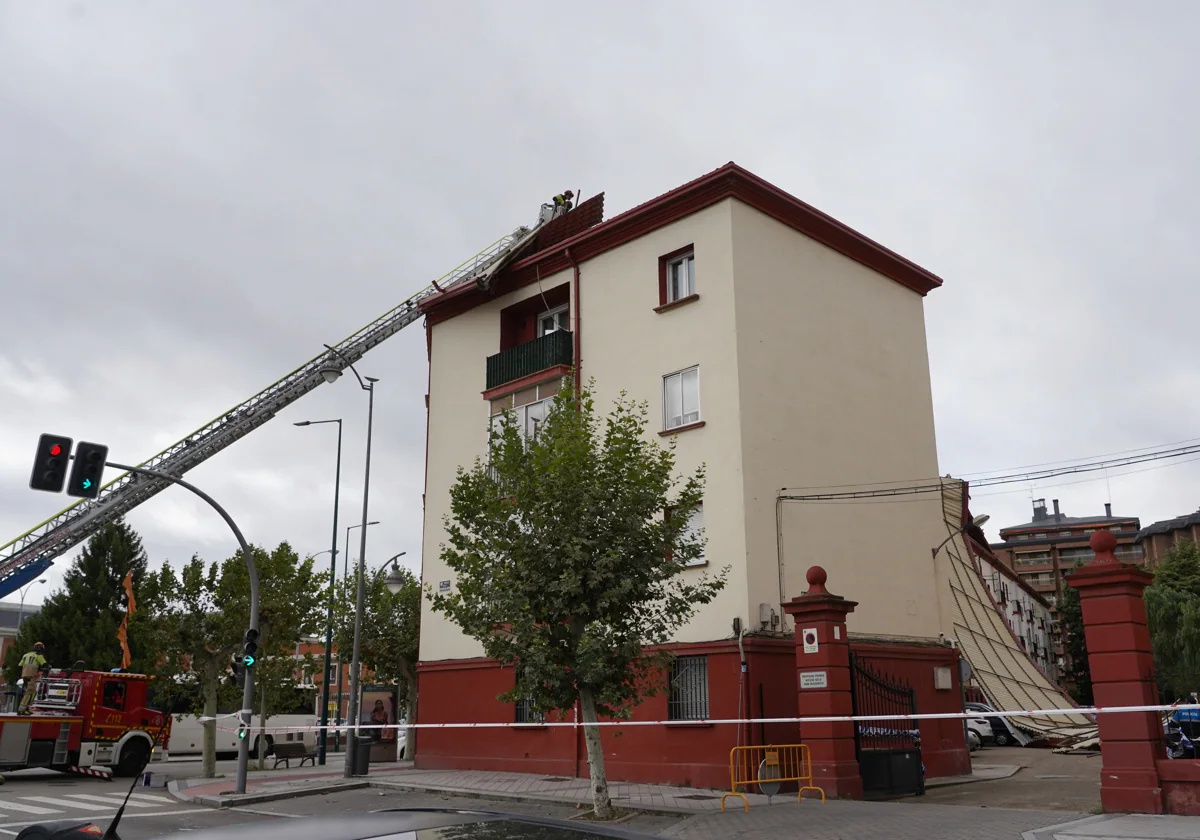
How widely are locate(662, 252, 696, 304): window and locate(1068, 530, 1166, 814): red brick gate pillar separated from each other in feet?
37.0

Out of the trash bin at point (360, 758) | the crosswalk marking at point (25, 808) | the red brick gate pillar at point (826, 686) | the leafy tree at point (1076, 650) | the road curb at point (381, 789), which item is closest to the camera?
the road curb at point (381, 789)

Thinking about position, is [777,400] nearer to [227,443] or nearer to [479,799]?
[479,799]

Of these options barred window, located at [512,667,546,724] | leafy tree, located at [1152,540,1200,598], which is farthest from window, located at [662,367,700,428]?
leafy tree, located at [1152,540,1200,598]

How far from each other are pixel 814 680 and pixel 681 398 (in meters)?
7.32

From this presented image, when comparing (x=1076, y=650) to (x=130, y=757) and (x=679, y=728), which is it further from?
(x=130, y=757)

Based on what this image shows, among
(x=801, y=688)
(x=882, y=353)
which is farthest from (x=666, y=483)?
(x=882, y=353)

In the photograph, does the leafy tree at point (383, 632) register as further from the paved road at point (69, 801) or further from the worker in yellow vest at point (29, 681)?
the worker in yellow vest at point (29, 681)

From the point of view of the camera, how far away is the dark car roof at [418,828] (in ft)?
9.70

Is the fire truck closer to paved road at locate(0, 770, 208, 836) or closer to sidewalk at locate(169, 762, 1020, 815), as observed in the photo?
paved road at locate(0, 770, 208, 836)

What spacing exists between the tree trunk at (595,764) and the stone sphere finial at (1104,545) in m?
7.68

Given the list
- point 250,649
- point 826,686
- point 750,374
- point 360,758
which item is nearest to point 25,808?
point 250,649

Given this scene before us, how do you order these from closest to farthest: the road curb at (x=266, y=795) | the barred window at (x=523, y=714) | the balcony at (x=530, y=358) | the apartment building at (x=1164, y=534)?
the road curb at (x=266, y=795) → the barred window at (x=523, y=714) → the balcony at (x=530, y=358) → the apartment building at (x=1164, y=534)

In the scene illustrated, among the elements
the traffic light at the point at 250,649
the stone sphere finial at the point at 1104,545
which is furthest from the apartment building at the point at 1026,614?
the traffic light at the point at 250,649

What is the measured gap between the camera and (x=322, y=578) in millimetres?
28547
